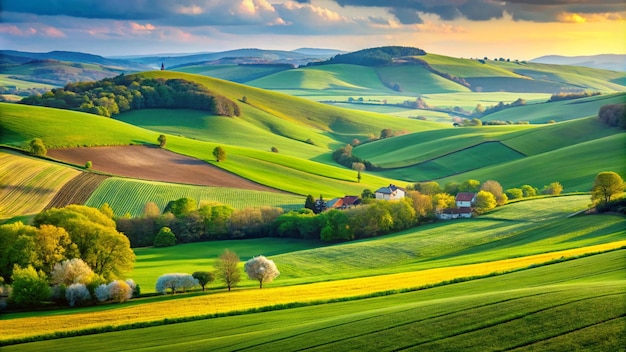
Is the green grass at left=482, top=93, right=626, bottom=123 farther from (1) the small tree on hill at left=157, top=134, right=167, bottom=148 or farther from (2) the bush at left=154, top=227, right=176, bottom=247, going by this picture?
(2) the bush at left=154, top=227, right=176, bottom=247

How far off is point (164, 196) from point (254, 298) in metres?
43.3

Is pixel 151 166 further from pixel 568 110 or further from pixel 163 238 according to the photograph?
pixel 568 110

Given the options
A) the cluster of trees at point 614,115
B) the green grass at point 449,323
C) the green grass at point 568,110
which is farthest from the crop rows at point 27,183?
the green grass at point 568,110

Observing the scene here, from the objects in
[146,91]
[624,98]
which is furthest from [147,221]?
[624,98]

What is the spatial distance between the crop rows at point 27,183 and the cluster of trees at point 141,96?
175 ft

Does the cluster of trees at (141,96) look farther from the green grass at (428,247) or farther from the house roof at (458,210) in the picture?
the house roof at (458,210)

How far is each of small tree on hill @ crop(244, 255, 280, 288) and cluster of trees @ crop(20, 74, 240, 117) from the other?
321 feet

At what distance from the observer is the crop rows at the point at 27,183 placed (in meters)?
71.5

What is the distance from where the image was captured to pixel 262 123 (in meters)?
163

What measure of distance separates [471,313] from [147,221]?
49.5m

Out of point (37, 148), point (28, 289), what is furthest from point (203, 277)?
point (37, 148)

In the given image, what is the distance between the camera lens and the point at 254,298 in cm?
4259

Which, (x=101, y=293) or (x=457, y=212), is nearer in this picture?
(x=101, y=293)

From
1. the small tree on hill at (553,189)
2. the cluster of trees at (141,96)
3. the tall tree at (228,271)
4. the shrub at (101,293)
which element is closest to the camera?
the shrub at (101,293)
